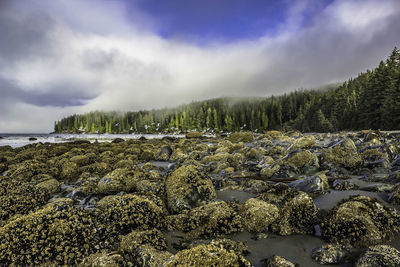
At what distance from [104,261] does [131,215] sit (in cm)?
127

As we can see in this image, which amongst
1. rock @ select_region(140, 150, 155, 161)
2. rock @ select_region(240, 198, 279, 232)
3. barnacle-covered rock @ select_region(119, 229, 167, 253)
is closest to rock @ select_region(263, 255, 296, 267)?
rock @ select_region(240, 198, 279, 232)

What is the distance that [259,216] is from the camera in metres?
4.25

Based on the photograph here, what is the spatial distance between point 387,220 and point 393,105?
48303 mm

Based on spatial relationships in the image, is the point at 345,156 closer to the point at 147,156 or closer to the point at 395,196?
the point at 395,196

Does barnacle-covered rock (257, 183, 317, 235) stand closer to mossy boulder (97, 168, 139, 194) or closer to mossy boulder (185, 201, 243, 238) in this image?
mossy boulder (185, 201, 243, 238)

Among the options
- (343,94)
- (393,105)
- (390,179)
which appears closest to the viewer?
(390,179)

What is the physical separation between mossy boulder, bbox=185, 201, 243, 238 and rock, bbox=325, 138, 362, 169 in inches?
235

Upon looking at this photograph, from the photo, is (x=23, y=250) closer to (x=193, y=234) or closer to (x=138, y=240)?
(x=138, y=240)

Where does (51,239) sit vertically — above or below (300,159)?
below

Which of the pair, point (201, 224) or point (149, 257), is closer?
point (149, 257)

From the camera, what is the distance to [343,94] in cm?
6625

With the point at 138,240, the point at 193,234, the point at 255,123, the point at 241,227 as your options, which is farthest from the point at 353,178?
the point at 255,123

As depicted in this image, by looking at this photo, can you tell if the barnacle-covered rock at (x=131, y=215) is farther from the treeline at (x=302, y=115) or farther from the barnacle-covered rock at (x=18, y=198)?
the treeline at (x=302, y=115)

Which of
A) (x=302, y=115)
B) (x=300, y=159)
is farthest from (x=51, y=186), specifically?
(x=302, y=115)
